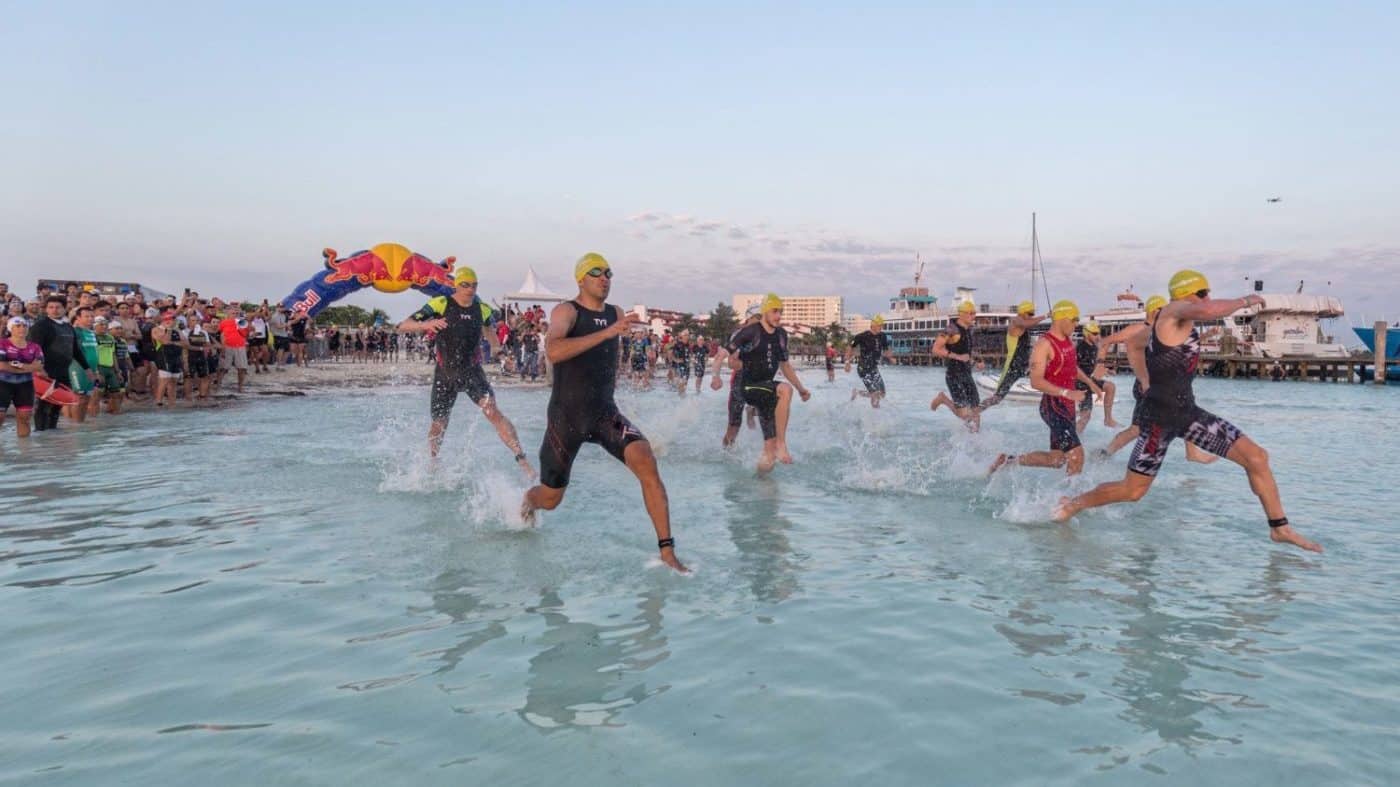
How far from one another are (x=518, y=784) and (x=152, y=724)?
1.59 meters

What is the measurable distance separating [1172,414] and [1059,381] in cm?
208

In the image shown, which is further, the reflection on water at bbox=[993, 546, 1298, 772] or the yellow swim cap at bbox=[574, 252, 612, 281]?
the yellow swim cap at bbox=[574, 252, 612, 281]

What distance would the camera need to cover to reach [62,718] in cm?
340

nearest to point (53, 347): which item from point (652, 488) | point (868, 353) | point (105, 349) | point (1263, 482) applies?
point (105, 349)

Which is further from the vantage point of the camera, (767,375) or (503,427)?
(767,375)

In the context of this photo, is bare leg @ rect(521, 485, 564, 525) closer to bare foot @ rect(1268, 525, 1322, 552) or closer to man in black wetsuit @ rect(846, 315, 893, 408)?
bare foot @ rect(1268, 525, 1322, 552)

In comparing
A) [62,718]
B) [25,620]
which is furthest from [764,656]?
[25,620]

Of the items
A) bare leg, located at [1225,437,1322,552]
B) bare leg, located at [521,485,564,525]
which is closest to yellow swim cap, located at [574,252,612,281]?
bare leg, located at [521,485,564,525]

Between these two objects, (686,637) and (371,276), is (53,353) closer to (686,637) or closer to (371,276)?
(686,637)

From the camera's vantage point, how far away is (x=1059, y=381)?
28.2ft

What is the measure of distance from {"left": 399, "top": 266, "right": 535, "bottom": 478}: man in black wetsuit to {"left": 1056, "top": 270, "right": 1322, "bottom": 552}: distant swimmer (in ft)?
19.0

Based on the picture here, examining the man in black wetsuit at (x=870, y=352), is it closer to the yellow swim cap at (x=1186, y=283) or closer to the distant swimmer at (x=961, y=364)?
the distant swimmer at (x=961, y=364)

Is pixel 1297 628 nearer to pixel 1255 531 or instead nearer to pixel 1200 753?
pixel 1200 753

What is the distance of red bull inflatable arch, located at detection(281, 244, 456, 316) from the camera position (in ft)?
88.5
